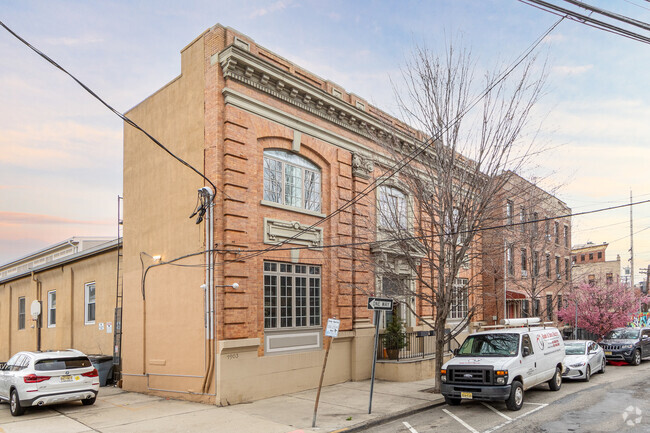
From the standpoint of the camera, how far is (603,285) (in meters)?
32.6

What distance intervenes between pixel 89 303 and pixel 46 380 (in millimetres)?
9201

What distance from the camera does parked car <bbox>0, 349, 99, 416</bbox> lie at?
12.7 meters

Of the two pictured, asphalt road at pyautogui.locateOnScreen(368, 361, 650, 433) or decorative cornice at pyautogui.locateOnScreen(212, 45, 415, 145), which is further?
decorative cornice at pyautogui.locateOnScreen(212, 45, 415, 145)

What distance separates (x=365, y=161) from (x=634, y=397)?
36.6 feet

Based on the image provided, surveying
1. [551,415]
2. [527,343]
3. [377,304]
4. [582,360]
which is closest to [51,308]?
[377,304]

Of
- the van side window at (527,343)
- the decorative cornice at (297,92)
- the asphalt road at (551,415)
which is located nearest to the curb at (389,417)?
the asphalt road at (551,415)

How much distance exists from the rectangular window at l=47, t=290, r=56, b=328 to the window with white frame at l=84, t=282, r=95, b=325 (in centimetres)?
399

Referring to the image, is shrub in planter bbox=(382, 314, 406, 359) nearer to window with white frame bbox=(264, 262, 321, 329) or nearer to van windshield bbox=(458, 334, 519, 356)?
window with white frame bbox=(264, 262, 321, 329)

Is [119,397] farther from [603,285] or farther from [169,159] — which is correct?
[603,285]

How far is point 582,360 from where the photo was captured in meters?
17.3

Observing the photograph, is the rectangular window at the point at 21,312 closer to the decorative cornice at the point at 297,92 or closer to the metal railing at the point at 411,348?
the metal railing at the point at 411,348

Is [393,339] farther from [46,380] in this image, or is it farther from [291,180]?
[46,380]

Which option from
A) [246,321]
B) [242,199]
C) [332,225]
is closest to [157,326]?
[246,321]

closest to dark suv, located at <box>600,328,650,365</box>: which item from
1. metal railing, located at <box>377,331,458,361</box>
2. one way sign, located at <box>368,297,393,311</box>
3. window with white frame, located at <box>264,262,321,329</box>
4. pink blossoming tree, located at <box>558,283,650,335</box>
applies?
pink blossoming tree, located at <box>558,283,650,335</box>
